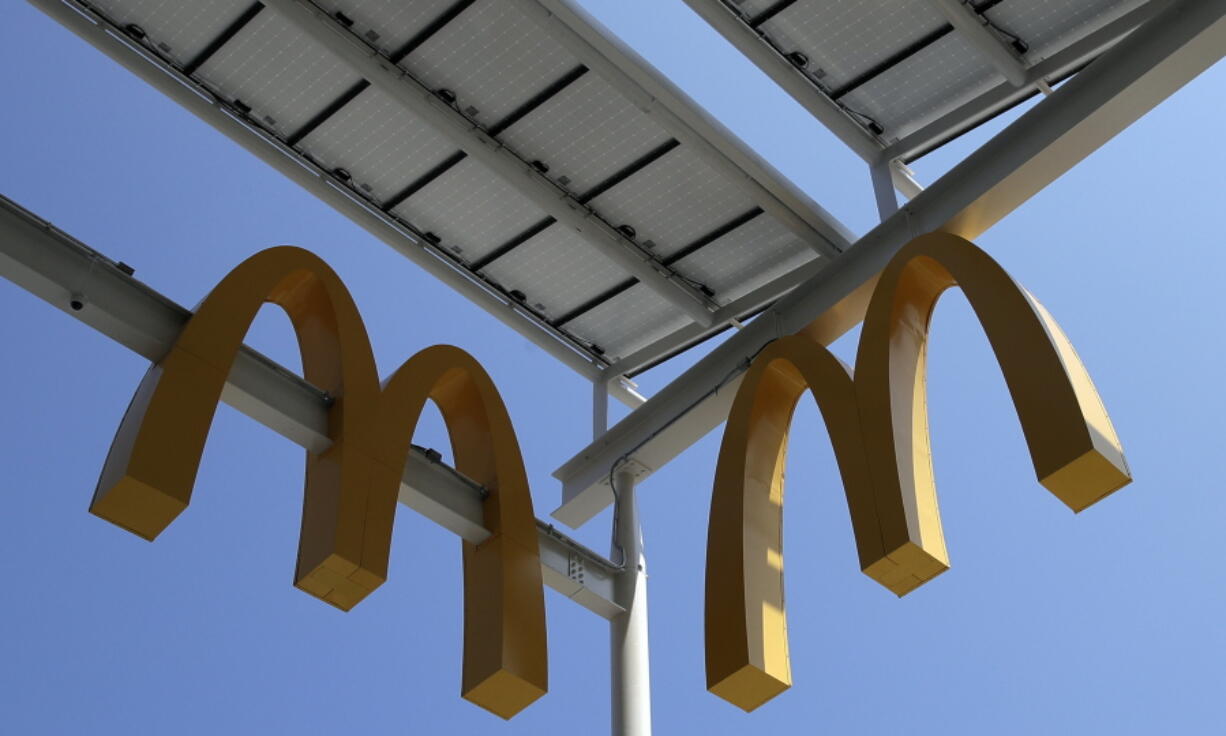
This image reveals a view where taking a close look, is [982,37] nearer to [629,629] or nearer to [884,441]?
[884,441]

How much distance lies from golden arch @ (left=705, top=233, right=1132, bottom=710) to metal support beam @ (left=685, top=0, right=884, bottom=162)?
5.70 feet

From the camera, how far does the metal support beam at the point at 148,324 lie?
7.95m

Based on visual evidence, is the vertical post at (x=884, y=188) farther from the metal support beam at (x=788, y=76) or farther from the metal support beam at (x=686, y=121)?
the metal support beam at (x=686, y=121)

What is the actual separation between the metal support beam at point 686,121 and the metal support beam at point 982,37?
1561 millimetres

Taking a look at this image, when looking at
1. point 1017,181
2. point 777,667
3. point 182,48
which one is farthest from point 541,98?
point 777,667

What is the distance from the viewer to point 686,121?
32.9 ft

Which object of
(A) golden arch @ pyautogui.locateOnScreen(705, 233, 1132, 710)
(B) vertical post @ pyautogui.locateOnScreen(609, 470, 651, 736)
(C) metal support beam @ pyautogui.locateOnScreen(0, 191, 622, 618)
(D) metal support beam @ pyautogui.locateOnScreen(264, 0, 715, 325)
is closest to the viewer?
(A) golden arch @ pyautogui.locateOnScreen(705, 233, 1132, 710)

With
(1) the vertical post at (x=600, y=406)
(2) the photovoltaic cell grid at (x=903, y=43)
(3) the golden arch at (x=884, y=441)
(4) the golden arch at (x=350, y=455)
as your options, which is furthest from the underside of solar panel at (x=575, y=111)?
(4) the golden arch at (x=350, y=455)

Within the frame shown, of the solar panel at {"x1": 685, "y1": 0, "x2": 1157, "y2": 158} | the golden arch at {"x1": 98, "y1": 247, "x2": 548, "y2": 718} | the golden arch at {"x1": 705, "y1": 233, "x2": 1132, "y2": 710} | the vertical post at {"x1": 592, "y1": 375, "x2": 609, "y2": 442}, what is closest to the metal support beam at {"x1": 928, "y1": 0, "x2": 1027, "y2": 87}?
the solar panel at {"x1": 685, "y1": 0, "x2": 1157, "y2": 158}

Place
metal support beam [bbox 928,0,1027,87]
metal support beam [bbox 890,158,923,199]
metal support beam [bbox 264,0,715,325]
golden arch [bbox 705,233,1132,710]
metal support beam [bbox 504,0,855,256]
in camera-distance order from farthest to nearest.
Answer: metal support beam [bbox 890,158,923,199], metal support beam [bbox 264,0,715,325], metal support beam [bbox 504,0,855,256], metal support beam [bbox 928,0,1027,87], golden arch [bbox 705,233,1132,710]

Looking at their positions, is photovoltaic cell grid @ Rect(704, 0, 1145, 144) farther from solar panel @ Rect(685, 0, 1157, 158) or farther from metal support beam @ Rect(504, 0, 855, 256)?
metal support beam @ Rect(504, 0, 855, 256)

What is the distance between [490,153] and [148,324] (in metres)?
3.08

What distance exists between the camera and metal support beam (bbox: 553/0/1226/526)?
8414 mm

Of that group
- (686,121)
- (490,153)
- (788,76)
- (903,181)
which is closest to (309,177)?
(490,153)
